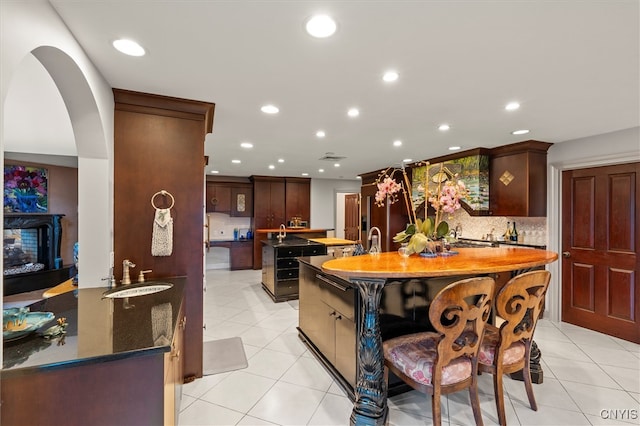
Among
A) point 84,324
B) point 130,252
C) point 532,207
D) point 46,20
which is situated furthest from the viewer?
point 532,207

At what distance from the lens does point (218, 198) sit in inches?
290

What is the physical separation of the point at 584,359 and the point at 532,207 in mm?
1820

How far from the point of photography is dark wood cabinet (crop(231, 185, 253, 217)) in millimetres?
7539

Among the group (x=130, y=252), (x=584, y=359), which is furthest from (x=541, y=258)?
(x=130, y=252)

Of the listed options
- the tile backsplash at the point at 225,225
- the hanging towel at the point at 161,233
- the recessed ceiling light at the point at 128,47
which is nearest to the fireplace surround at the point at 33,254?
the tile backsplash at the point at 225,225

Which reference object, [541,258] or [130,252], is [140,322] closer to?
[130,252]

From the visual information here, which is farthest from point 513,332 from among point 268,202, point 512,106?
point 268,202

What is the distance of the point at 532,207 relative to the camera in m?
3.85

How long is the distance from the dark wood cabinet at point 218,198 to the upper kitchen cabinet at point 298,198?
60.1 inches

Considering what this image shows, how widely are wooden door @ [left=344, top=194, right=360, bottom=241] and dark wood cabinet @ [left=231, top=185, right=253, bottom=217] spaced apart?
3.02 metres

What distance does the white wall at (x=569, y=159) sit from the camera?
326 centimetres

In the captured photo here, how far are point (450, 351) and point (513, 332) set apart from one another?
57 centimetres

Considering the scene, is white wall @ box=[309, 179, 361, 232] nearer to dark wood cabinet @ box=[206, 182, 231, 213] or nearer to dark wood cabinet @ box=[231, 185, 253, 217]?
dark wood cabinet @ box=[231, 185, 253, 217]

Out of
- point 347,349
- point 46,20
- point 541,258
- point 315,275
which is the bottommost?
point 347,349
